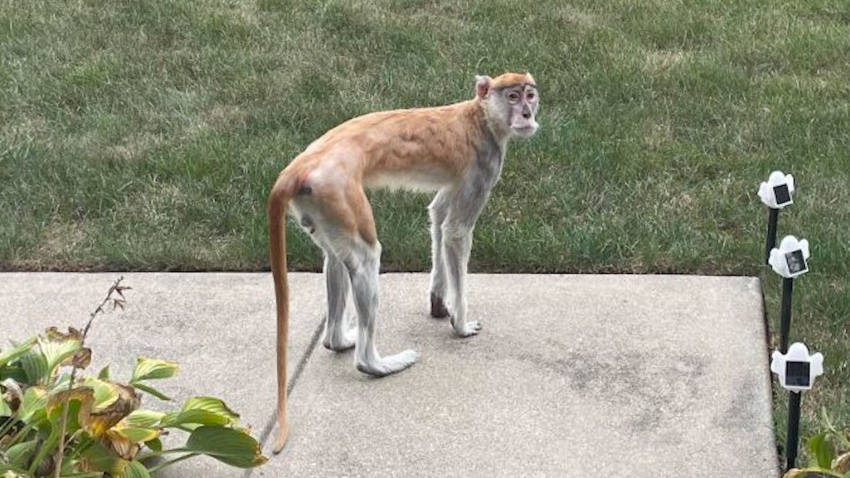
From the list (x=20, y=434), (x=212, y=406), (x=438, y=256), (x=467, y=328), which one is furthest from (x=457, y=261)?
(x=20, y=434)

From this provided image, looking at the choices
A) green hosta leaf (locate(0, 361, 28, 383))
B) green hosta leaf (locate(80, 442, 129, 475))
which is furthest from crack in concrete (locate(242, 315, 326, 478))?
green hosta leaf (locate(0, 361, 28, 383))

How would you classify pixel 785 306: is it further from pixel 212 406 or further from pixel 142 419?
pixel 142 419

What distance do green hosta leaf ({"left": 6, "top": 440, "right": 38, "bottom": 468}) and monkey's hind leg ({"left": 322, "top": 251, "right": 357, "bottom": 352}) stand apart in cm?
128

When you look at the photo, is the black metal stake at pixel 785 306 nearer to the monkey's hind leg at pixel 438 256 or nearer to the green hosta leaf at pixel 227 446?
the monkey's hind leg at pixel 438 256

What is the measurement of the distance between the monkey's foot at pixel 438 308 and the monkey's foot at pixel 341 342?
1.28 ft

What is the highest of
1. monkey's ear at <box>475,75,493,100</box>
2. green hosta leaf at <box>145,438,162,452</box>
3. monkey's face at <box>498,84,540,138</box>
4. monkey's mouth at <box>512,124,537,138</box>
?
monkey's ear at <box>475,75,493,100</box>

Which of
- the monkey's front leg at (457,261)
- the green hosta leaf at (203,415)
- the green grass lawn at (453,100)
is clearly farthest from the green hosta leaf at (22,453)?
the green grass lawn at (453,100)

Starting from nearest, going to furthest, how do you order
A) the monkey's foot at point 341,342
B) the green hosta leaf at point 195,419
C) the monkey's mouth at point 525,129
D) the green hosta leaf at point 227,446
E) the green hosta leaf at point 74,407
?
the green hosta leaf at point 74,407, the green hosta leaf at point 227,446, the green hosta leaf at point 195,419, the monkey's mouth at point 525,129, the monkey's foot at point 341,342

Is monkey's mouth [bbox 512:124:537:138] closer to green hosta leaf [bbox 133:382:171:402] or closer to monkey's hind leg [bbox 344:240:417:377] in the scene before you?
monkey's hind leg [bbox 344:240:417:377]

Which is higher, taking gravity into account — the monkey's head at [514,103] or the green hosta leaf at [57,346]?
the monkey's head at [514,103]

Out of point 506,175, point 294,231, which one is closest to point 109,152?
point 294,231

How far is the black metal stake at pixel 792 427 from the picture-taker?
3.45 metres

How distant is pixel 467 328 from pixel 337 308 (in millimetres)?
578

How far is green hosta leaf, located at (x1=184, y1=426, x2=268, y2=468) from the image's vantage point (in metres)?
3.77
